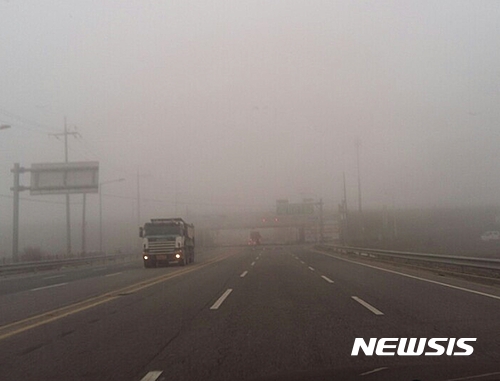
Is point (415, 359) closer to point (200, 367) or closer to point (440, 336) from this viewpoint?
point (440, 336)

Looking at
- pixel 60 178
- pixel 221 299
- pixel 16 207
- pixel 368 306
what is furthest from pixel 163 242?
pixel 368 306

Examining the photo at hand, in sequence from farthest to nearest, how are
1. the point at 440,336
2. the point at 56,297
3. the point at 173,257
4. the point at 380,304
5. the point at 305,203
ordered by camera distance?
1. the point at 305,203
2. the point at 173,257
3. the point at 56,297
4. the point at 380,304
5. the point at 440,336

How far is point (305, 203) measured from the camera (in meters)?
73.9

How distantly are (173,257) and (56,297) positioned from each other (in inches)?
721

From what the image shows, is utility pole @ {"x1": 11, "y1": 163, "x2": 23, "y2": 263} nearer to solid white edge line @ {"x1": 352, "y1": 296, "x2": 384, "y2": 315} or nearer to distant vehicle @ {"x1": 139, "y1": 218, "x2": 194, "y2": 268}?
distant vehicle @ {"x1": 139, "y1": 218, "x2": 194, "y2": 268}

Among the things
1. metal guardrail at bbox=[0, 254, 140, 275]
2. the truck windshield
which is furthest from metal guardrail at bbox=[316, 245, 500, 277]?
metal guardrail at bbox=[0, 254, 140, 275]

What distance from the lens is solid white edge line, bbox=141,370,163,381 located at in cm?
642

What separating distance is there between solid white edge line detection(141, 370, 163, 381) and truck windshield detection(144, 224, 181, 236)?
2881 centimetres

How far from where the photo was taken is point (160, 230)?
116 ft

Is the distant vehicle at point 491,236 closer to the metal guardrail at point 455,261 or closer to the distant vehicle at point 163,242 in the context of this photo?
the metal guardrail at point 455,261

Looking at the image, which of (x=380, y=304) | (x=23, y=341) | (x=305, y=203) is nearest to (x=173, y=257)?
(x=380, y=304)

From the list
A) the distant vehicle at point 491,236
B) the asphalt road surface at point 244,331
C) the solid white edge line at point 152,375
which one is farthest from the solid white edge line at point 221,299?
the distant vehicle at point 491,236

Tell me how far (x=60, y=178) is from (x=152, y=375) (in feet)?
121

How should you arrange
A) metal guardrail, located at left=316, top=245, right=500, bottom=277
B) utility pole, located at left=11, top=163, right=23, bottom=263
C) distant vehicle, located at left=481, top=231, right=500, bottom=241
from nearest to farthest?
metal guardrail, located at left=316, top=245, right=500, bottom=277
distant vehicle, located at left=481, top=231, right=500, bottom=241
utility pole, located at left=11, top=163, right=23, bottom=263
